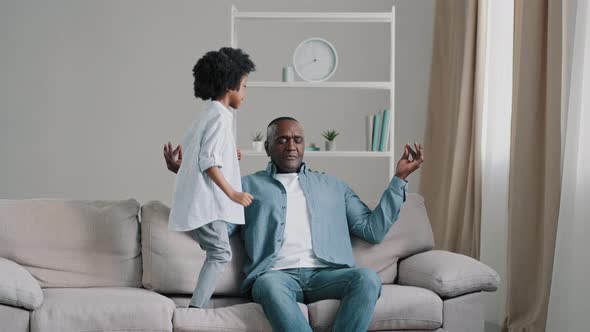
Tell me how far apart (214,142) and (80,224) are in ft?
2.17

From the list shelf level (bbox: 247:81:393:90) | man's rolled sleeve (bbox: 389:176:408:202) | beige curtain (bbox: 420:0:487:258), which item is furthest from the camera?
beige curtain (bbox: 420:0:487:258)

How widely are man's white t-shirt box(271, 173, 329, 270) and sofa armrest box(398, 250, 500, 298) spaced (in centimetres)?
37

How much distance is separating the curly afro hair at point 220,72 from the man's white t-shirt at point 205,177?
87 millimetres

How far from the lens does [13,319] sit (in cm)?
255

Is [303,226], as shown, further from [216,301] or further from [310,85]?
[310,85]

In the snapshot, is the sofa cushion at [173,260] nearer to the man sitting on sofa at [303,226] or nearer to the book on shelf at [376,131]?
the man sitting on sofa at [303,226]

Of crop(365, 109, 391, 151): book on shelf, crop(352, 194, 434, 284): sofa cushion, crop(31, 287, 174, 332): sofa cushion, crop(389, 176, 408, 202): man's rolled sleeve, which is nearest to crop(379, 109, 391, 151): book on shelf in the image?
crop(365, 109, 391, 151): book on shelf

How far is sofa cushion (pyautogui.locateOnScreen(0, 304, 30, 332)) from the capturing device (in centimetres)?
254

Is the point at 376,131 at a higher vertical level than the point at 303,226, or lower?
higher

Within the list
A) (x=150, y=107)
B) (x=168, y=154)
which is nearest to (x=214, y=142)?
(x=168, y=154)

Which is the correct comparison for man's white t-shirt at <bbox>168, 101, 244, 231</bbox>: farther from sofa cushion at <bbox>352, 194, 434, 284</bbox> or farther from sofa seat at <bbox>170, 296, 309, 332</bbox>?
sofa cushion at <bbox>352, 194, 434, 284</bbox>

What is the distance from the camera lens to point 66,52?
5648mm

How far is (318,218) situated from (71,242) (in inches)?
37.2

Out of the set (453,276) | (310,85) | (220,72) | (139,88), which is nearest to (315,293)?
(453,276)
